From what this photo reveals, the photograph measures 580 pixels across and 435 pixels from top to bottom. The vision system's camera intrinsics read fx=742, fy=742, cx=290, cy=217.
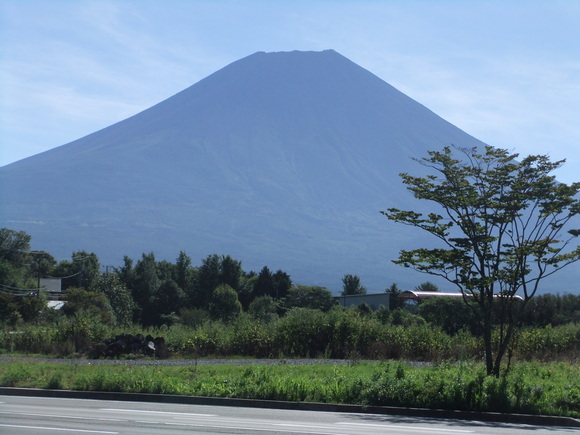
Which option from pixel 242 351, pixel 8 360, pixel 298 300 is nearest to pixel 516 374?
pixel 242 351

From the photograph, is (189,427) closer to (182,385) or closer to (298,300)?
(182,385)

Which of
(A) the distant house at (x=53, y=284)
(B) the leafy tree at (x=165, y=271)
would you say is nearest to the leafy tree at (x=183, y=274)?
(B) the leafy tree at (x=165, y=271)

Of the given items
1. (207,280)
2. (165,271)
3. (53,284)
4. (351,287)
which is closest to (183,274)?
(165,271)

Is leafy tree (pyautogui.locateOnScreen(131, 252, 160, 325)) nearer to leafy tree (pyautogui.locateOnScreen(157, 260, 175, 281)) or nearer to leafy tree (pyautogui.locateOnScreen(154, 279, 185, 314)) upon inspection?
leafy tree (pyautogui.locateOnScreen(154, 279, 185, 314))

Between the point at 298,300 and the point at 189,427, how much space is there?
41.8m

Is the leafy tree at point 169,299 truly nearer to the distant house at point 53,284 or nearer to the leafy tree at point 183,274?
the leafy tree at point 183,274

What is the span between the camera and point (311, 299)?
176 ft

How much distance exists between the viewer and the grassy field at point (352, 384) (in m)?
14.0

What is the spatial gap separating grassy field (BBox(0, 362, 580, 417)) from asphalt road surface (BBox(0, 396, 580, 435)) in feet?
2.74

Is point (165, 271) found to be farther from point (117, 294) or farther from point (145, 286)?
point (117, 294)

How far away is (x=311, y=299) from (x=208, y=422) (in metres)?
41.3

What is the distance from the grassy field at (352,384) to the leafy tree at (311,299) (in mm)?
31367

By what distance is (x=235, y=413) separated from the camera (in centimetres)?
1380

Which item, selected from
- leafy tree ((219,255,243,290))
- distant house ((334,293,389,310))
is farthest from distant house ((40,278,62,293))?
distant house ((334,293,389,310))
